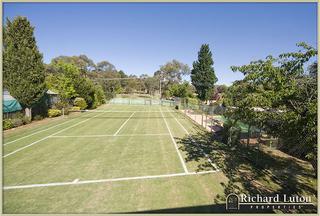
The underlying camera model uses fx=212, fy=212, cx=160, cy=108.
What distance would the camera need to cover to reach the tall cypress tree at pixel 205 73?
54.3 m

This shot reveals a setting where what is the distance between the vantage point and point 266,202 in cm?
725

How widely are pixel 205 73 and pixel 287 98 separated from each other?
162 ft

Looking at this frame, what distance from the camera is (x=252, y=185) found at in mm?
8586

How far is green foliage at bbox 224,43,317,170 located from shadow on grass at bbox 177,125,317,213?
2.39 meters

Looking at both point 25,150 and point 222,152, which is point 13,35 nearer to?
point 25,150

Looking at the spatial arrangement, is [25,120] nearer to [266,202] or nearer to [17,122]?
[17,122]

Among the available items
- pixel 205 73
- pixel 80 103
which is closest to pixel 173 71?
pixel 205 73

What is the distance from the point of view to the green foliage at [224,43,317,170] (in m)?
5.77

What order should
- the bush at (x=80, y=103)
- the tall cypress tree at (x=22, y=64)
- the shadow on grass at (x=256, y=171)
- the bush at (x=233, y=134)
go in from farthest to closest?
the bush at (x=80, y=103)
the tall cypress tree at (x=22, y=64)
the bush at (x=233, y=134)
the shadow on grass at (x=256, y=171)

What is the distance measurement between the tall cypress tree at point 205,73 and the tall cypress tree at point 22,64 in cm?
3879

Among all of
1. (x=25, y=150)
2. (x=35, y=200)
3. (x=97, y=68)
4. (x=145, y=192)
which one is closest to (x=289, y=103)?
(x=145, y=192)

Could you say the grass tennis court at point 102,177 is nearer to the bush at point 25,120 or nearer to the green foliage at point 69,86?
the bush at point 25,120

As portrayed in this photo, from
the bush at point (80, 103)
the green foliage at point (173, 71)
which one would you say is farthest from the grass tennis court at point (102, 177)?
the green foliage at point (173, 71)

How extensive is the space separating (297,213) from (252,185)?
2032 mm
